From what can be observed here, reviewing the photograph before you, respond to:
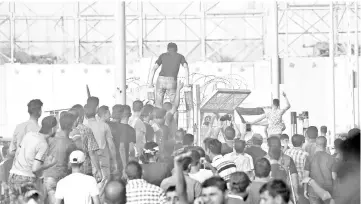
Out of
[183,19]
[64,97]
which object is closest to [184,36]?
[183,19]

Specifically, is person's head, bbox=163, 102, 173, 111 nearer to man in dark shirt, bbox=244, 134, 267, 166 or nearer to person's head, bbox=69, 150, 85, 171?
man in dark shirt, bbox=244, 134, 267, 166

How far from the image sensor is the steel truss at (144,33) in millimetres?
65875

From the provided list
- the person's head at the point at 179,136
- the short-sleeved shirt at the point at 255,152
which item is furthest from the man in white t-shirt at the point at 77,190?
the person's head at the point at 179,136

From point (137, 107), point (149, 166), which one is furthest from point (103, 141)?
point (137, 107)

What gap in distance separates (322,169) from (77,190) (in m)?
3.71

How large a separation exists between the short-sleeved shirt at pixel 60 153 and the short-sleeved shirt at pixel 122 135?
1.19m

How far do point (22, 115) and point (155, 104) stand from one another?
124 ft

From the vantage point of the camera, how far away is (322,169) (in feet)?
40.3

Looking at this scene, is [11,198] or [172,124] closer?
[11,198]

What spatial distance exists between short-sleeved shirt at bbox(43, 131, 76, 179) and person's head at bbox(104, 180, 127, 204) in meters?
2.07

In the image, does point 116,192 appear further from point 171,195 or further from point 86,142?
point 86,142

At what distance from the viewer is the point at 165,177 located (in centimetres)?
1035

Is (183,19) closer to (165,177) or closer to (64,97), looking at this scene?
(64,97)

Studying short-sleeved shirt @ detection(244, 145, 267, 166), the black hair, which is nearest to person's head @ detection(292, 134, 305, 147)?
short-sleeved shirt @ detection(244, 145, 267, 166)
